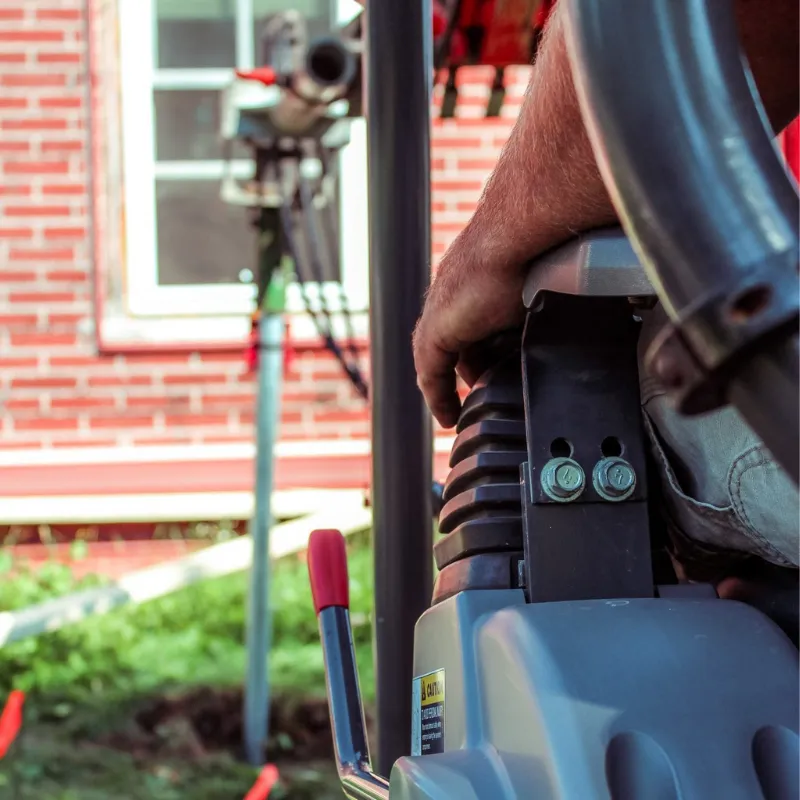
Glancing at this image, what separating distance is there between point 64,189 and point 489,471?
2.95m

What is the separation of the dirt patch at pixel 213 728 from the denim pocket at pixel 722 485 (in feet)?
6.46

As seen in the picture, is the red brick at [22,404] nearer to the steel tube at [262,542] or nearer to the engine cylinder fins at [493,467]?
the steel tube at [262,542]

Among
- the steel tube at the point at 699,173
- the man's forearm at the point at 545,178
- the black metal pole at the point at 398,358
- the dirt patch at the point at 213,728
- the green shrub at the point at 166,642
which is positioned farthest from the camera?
the green shrub at the point at 166,642

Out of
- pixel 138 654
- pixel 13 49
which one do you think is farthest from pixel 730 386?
A: pixel 13 49

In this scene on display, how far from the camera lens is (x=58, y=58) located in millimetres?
3242

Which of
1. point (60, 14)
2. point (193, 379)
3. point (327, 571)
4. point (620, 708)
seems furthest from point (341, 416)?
point (620, 708)

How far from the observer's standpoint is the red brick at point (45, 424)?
3.22 meters

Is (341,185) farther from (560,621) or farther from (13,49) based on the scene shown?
(560,621)

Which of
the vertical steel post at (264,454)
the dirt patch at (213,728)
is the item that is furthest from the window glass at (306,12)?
the dirt patch at (213,728)

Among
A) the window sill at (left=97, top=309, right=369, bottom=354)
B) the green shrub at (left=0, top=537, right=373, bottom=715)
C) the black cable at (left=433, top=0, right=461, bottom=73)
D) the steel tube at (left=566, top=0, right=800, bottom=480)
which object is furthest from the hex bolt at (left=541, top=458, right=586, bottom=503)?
the window sill at (left=97, top=309, right=369, bottom=354)

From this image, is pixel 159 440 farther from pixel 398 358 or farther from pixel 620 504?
pixel 620 504

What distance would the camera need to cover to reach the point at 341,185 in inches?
133

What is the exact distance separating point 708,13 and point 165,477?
3.02 m

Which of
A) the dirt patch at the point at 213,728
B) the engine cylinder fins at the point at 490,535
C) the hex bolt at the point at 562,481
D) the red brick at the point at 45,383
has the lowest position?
the dirt patch at the point at 213,728
